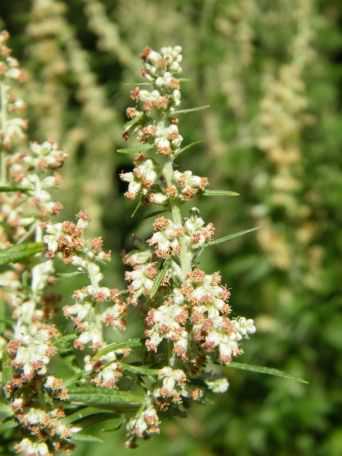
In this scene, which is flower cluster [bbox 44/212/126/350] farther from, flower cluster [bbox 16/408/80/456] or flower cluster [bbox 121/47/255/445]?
flower cluster [bbox 16/408/80/456]

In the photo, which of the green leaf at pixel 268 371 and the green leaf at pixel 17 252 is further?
the green leaf at pixel 17 252

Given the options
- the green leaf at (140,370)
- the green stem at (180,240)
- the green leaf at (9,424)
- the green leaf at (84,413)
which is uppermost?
the green stem at (180,240)

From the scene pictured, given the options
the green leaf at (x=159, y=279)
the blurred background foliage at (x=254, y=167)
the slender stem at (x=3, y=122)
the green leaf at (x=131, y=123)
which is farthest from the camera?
the blurred background foliage at (x=254, y=167)

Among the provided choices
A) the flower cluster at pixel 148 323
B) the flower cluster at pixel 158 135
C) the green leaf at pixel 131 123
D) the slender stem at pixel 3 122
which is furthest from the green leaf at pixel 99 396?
the slender stem at pixel 3 122

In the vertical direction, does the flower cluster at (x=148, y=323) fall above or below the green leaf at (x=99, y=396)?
above

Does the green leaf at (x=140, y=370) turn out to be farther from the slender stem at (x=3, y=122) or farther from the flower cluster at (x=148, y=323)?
the slender stem at (x=3, y=122)

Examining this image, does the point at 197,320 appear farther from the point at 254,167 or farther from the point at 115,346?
the point at 254,167

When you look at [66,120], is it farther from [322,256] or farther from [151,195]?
[151,195]

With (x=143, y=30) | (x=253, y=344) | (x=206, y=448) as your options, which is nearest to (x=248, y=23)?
(x=143, y=30)
